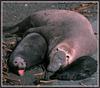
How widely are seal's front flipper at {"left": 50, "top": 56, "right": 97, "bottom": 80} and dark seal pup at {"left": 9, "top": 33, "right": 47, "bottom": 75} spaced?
22.4 inches

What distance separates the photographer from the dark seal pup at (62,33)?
6.75 m

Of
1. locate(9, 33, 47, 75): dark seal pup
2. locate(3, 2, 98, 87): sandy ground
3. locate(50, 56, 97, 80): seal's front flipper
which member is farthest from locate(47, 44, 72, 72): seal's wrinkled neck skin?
locate(3, 2, 98, 87): sandy ground

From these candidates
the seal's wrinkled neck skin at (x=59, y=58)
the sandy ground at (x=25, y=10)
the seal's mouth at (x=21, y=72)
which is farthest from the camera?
the sandy ground at (x=25, y=10)

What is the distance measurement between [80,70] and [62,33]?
100 cm

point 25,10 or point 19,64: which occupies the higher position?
point 25,10

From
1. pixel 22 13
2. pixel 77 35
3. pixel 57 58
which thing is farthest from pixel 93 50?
pixel 22 13

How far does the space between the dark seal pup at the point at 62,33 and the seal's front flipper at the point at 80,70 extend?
3.8 inches

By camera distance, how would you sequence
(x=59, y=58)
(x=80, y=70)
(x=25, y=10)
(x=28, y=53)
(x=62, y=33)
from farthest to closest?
(x=25, y=10), (x=62, y=33), (x=28, y=53), (x=80, y=70), (x=59, y=58)

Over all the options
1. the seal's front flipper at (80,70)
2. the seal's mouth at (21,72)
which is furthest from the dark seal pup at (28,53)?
the seal's front flipper at (80,70)

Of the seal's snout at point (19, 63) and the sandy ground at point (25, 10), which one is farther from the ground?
the sandy ground at point (25, 10)

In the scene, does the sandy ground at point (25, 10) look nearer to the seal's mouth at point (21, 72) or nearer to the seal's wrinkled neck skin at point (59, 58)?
the seal's wrinkled neck skin at point (59, 58)

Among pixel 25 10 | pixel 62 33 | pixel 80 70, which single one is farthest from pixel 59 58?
pixel 25 10

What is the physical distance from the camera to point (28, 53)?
7020 millimetres

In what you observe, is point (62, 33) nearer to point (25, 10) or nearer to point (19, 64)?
point (19, 64)
